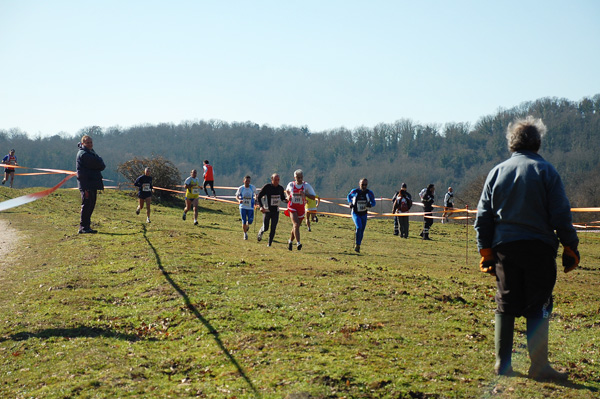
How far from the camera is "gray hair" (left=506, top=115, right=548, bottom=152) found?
518 cm

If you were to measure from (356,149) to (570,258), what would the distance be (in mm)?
159663

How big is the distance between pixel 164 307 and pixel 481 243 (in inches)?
195

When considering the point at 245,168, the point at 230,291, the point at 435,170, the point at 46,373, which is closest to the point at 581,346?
the point at 230,291

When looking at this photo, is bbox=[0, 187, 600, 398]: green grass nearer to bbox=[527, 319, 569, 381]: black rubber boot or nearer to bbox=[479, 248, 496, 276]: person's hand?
bbox=[527, 319, 569, 381]: black rubber boot

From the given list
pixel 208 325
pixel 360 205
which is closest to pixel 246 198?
pixel 360 205

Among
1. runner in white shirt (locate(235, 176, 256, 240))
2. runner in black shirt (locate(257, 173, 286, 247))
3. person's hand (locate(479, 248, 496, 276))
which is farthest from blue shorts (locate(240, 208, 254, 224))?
person's hand (locate(479, 248, 496, 276))

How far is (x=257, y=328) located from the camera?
23.3 ft

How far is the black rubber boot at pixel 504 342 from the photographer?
200 inches

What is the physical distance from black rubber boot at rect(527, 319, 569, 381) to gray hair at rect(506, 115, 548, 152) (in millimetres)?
1464

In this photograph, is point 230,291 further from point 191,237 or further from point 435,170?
point 435,170

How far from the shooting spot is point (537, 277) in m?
4.84

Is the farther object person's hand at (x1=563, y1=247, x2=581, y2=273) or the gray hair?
the gray hair

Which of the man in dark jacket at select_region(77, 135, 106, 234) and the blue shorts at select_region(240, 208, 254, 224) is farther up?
the man in dark jacket at select_region(77, 135, 106, 234)

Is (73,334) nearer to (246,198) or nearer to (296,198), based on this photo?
(296,198)
